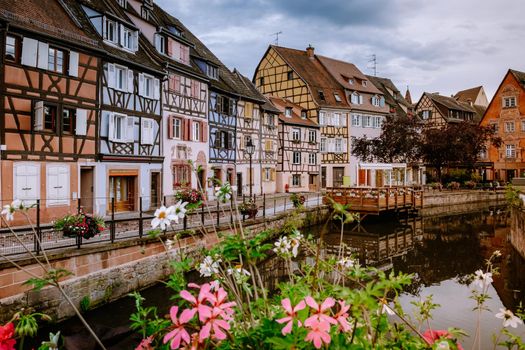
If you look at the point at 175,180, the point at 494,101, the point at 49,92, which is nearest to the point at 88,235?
the point at 49,92

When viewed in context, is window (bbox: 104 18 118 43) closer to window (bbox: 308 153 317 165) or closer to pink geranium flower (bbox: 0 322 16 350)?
pink geranium flower (bbox: 0 322 16 350)

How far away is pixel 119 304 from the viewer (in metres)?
10.6

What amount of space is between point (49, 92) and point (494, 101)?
5040 cm

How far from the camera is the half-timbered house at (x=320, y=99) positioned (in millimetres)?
43219

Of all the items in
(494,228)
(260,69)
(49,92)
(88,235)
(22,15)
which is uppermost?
(260,69)

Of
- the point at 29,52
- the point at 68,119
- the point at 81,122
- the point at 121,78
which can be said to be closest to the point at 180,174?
the point at 121,78

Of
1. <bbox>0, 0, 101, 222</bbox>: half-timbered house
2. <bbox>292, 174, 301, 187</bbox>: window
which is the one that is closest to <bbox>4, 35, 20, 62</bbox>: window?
<bbox>0, 0, 101, 222</bbox>: half-timbered house

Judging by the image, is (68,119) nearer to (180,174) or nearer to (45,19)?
(45,19)

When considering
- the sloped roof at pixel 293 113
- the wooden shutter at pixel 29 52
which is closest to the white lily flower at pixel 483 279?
the wooden shutter at pixel 29 52

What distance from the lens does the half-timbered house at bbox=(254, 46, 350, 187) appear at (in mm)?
43219

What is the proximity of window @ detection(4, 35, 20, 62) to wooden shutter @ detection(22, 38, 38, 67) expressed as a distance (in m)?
0.20

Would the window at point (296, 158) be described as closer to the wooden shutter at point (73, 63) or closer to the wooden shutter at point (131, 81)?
the wooden shutter at point (131, 81)

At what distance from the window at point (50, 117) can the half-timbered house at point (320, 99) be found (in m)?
28.7

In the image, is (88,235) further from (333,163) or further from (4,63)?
(333,163)
